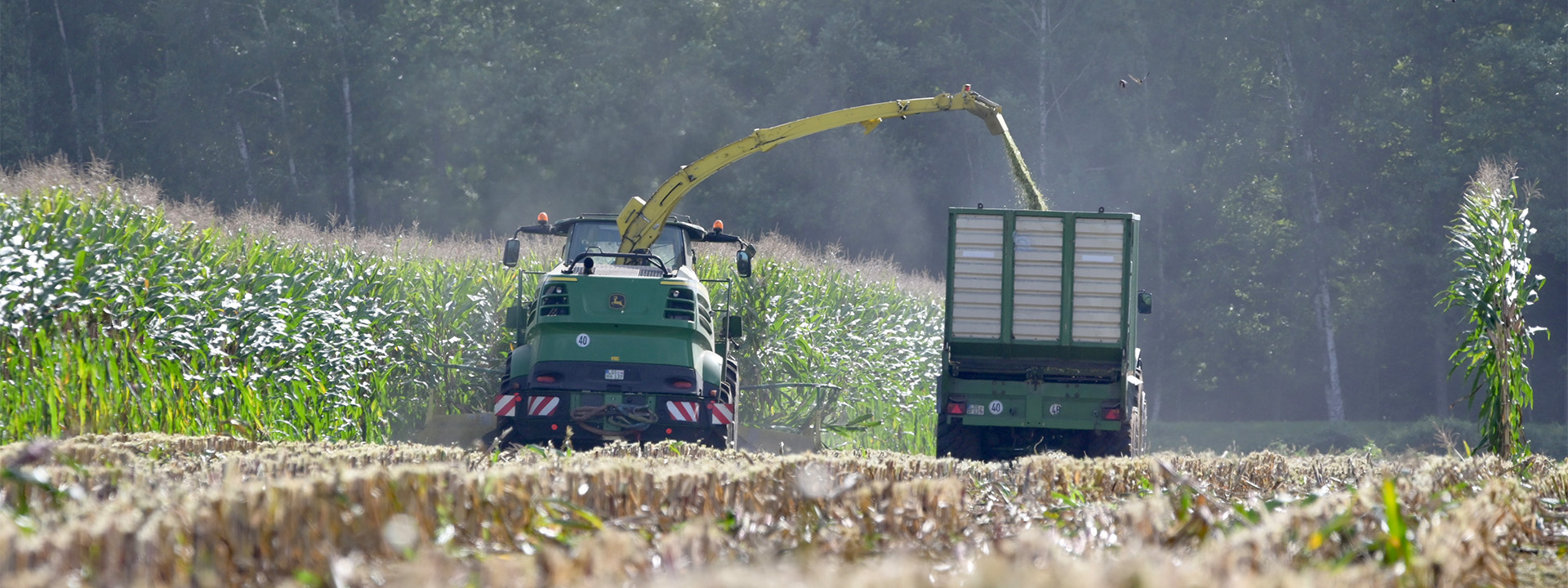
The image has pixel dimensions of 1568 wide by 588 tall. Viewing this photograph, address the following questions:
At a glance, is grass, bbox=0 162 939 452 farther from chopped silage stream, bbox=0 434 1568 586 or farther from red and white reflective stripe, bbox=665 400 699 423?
chopped silage stream, bbox=0 434 1568 586

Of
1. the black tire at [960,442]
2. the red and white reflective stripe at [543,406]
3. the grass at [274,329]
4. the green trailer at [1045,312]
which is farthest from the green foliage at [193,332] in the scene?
the green trailer at [1045,312]

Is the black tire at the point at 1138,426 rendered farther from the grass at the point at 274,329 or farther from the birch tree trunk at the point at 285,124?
the birch tree trunk at the point at 285,124

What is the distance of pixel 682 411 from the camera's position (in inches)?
545

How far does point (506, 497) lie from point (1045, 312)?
1114 cm

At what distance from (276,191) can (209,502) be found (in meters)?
46.6

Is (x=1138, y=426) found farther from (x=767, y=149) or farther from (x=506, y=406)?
(x=506, y=406)

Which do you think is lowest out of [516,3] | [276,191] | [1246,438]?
[1246,438]

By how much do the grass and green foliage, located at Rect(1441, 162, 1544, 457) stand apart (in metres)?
9.16

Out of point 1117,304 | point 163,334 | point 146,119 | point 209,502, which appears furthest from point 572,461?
point 146,119

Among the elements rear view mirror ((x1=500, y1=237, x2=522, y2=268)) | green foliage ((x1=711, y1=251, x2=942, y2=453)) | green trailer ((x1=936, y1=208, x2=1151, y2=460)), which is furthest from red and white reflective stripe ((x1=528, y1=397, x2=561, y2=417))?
green foliage ((x1=711, y1=251, x2=942, y2=453))

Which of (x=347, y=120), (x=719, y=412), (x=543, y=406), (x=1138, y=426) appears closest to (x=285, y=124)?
Result: (x=347, y=120)

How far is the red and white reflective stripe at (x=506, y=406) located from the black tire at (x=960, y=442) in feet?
13.5

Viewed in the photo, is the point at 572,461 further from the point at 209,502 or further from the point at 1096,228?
the point at 1096,228

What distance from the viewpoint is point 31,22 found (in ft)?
151
